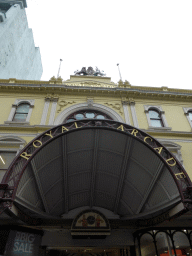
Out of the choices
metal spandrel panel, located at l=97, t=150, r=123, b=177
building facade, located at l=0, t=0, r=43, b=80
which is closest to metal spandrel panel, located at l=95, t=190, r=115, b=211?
metal spandrel panel, located at l=97, t=150, r=123, b=177

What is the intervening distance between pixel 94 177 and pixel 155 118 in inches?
260

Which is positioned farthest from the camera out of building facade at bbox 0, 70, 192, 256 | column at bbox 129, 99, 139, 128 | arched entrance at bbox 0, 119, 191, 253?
column at bbox 129, 99, 139, 128

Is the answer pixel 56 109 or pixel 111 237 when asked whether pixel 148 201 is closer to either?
pixel 111 237

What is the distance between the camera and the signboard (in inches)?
298

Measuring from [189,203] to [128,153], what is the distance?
3.68 meters

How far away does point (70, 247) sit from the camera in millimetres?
9500

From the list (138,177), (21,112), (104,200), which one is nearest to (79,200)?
(104,200)

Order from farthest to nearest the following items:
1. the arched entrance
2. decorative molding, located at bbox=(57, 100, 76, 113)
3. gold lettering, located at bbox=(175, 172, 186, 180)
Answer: decorative molding, located at bbox=(57, 100, 76, 113) → the arched entrance → gold lettering, located at bbox=(175, 172, 186, 180)

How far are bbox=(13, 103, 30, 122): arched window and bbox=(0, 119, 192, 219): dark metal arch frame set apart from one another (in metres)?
5.66

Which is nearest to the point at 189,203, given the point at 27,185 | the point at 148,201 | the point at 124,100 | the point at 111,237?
the point at 148,201

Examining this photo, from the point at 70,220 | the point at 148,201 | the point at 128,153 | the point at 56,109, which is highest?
the point at 56,109

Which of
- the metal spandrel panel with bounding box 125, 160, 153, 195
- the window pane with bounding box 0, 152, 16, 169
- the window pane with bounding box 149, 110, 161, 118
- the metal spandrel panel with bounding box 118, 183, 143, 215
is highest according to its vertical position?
the window pane with bounding box 149, 110, 161, 118

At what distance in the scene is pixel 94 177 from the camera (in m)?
10.3

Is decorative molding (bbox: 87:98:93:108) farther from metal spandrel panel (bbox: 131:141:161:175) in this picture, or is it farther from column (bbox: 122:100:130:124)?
metal spandrel panel (bbox: 131:141:161:175)
